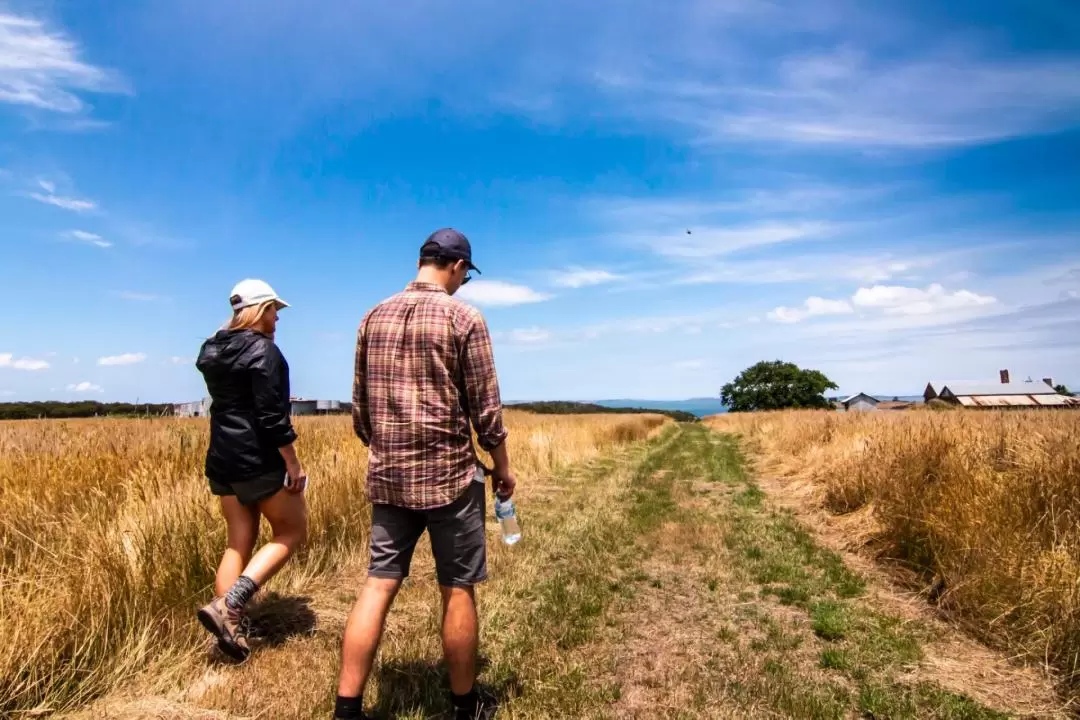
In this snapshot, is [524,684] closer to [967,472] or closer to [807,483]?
[967,472]

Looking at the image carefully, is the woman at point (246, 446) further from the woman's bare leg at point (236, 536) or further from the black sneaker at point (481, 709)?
the black sneaker at point (481, 709)

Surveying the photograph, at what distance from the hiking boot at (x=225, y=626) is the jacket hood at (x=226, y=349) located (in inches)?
49.9

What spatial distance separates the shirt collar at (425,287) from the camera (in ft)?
9.13

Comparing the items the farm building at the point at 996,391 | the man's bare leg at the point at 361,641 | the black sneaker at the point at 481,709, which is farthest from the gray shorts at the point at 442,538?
the farm building at the point at 996,391

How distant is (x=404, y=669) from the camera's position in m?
3.41

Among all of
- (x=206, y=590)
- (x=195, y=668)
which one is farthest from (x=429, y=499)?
(x=206, y=590)

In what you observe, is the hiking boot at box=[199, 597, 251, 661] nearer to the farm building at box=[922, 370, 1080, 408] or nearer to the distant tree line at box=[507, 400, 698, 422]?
the distant tree line at box=[507, 400, 698, 422]

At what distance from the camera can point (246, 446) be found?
11.1ft

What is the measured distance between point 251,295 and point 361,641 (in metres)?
2.03

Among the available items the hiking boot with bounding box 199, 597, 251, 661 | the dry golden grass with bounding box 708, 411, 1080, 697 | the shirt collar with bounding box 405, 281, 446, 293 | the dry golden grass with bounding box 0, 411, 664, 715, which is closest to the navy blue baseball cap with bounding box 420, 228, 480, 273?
the shirt collar with bounding box 405, 281, 446, 293

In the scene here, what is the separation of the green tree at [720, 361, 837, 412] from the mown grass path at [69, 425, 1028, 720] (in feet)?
275

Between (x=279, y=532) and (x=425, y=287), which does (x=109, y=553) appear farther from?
(x=425, y=287)

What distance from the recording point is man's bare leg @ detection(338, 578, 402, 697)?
2594mm

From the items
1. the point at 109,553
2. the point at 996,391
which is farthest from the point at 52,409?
the point at 996,391
